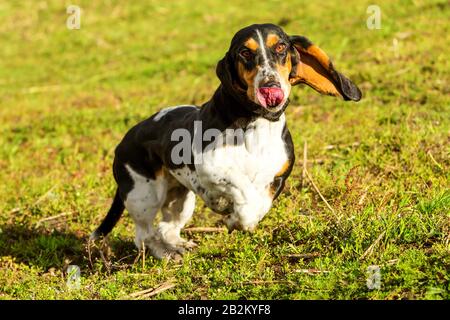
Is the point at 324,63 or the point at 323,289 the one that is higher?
the point at 324,63

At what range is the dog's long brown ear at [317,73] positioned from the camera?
18.0 ft

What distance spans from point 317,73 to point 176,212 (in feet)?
6.38

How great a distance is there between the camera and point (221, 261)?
5777mm

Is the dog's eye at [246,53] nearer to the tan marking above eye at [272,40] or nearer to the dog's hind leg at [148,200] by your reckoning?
the tan marking above eye at [272,40]

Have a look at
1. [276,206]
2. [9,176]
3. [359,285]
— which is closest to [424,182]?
[276,206]

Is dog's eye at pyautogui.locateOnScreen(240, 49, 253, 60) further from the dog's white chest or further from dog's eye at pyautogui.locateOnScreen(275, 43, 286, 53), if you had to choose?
the dog's white chest

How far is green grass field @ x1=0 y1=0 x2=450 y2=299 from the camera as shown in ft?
17.3

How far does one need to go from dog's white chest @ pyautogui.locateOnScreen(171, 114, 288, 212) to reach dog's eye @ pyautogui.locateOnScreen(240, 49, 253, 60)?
0.49 metres

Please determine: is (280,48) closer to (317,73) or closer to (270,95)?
(270,95)

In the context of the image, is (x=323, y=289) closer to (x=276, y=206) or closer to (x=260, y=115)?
(x=260, y=115)

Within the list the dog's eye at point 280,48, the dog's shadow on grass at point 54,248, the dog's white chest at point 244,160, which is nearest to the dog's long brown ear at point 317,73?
the dog's eye at point 280,48

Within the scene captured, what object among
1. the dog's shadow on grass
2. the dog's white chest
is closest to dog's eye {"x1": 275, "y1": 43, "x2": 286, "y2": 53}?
the dog's white chest

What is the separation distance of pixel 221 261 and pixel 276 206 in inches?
52.4

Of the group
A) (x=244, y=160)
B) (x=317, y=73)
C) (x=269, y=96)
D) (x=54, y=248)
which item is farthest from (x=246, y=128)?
(x=54, y=248)
